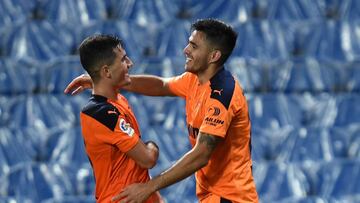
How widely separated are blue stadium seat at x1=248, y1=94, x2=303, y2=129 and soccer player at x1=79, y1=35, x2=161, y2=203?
2190 millimetres

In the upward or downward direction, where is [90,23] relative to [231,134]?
upward

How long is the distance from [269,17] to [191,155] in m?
2.83

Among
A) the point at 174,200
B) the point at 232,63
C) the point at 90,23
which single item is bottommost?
the point at 174,200

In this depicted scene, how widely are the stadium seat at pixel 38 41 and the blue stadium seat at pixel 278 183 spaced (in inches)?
62.5

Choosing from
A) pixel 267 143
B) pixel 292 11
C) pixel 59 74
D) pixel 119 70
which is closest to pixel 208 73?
pixel 119 70

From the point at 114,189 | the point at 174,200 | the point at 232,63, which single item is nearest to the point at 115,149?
the point at 114,189

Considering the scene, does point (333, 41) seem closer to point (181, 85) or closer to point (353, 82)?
point (353, 82)

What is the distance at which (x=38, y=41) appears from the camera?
19.5 ft

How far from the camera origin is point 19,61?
5.78m

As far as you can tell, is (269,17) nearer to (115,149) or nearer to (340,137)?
(340,137)

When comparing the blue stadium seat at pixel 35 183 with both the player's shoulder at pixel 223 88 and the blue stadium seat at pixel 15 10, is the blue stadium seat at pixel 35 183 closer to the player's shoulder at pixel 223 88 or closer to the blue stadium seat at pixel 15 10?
the blue stadium seat at pixel 15 10

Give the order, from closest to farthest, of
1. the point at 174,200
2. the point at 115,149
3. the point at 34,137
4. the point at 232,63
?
the point at 115,149 → the point at 174,200 → the point at 34,137 → the point at 232,63

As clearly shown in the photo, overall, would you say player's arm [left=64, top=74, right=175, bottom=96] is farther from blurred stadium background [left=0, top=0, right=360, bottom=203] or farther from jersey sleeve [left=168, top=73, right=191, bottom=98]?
blurred stadium background [left=0, top=0, right=360, bottom=203]

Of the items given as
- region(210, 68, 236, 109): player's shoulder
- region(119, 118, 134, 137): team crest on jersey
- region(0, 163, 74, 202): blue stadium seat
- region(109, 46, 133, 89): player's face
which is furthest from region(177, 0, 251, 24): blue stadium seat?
region(119, 118, 134, 137): team crest on jersey
